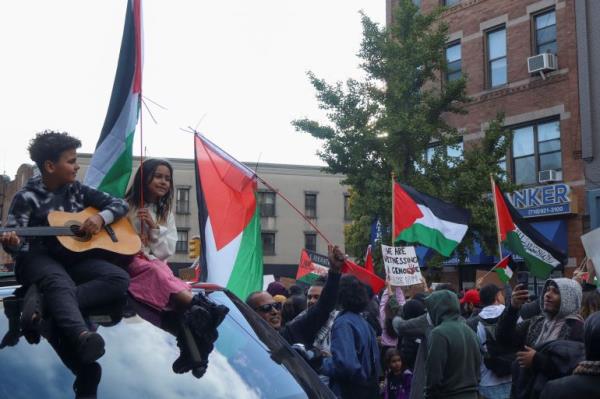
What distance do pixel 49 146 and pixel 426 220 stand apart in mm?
8828

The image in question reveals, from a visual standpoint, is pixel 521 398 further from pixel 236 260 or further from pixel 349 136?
pixel 349 136

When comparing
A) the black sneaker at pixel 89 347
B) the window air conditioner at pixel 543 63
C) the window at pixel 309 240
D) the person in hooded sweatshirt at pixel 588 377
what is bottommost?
the person in hooded sweatshirt at pixel 588 377

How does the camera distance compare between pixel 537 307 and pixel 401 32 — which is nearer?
pixel 537 307

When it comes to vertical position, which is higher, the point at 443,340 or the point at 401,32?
the point at 401,32

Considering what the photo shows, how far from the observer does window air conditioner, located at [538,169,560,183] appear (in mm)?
23172

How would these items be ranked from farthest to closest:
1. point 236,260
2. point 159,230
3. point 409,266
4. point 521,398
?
point 409,266 < point 236,260 < point 521,398 < point 159,230

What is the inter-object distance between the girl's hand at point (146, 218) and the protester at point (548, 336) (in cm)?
254

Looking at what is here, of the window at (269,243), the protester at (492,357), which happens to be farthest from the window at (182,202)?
the protester at (492,357)

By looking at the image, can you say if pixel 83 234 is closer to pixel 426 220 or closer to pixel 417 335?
pixel 417 335

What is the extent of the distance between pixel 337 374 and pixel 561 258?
6.43 meters

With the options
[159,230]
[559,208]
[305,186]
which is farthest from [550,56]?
[305,186]

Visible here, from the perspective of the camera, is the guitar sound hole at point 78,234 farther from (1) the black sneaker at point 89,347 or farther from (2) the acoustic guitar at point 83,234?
(1) the black sneaker at point 89,347

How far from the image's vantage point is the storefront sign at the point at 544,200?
23.0m

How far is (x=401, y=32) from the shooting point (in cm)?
2073
